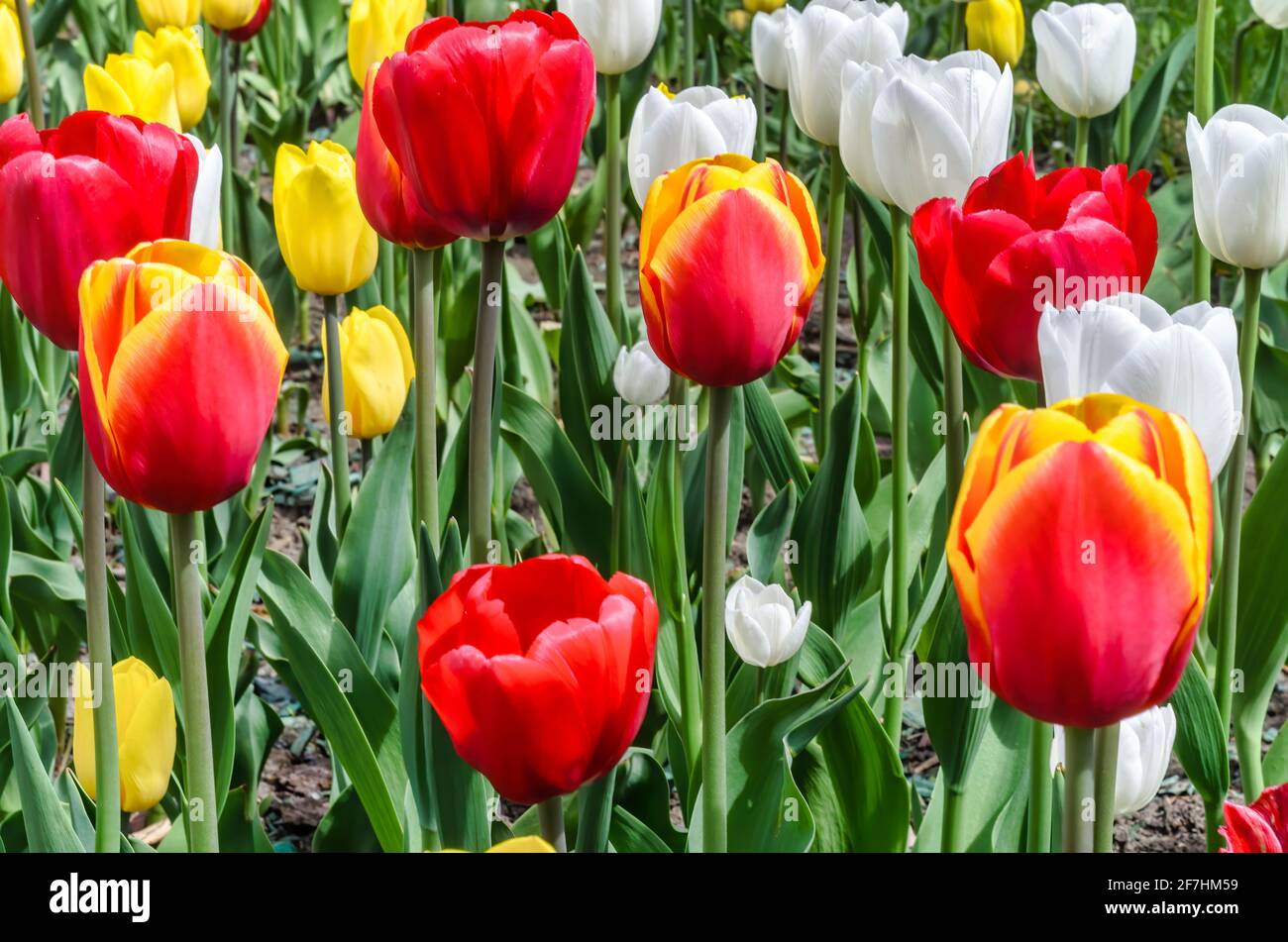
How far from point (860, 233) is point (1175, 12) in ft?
7.26

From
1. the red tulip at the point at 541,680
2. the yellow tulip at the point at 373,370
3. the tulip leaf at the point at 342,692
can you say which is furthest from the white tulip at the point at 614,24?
the red tulip at the point at 541,680

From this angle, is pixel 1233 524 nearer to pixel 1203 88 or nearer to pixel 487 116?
pixel 1203 88

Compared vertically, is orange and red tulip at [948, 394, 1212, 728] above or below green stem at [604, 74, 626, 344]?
below

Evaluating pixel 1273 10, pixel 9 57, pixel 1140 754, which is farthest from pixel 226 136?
pixel 1140 754

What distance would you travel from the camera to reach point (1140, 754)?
3.91ft

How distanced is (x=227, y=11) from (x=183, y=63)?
98mm

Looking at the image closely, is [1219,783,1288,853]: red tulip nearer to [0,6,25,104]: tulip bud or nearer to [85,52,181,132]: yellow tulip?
[85,52,181,132]: yellow tulip

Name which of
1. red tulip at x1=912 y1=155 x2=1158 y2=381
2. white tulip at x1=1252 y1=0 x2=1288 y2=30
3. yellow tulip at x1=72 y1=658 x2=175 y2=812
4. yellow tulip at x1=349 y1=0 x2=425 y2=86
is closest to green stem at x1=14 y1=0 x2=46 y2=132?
yellow tulip at x1=349 y1=0 x2=425 y2=86

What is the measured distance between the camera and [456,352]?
7.84 feet

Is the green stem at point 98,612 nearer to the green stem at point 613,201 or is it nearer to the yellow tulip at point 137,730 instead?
the yellow tulip at point 137,730

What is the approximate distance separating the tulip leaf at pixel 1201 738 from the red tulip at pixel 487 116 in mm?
701

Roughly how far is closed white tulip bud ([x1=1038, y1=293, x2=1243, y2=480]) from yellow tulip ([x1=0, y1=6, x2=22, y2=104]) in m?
1.81

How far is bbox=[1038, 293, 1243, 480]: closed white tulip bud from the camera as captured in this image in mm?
838
